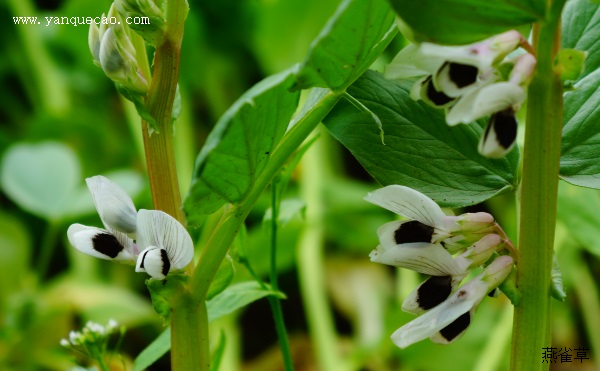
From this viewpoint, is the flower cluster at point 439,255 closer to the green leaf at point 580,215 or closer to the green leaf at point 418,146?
the green leaf at point 418,146

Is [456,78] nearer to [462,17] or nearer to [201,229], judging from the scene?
[462,17]

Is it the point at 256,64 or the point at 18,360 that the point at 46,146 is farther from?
the point at 256,64

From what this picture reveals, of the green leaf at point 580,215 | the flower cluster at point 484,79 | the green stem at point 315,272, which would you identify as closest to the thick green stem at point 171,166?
the flower cluster at point 484,79

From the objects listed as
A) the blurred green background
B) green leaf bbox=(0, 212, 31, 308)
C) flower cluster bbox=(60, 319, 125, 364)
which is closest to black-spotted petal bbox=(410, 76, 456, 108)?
flower cluster bbox=(60, 319, 125, 364)

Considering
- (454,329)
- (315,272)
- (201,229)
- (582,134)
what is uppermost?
(315,272)

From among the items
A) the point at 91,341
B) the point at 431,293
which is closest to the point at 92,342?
the point at 91,341
